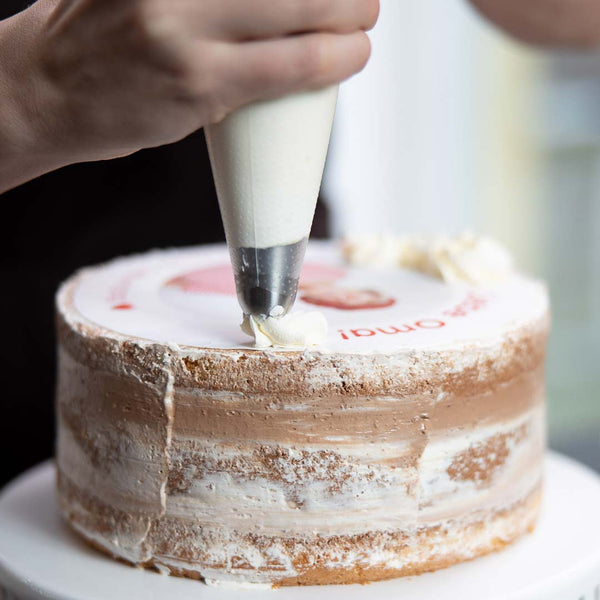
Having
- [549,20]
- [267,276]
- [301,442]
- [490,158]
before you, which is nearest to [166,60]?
[267,276]

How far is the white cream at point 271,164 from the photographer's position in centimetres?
71

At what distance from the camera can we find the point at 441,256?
3.71 feet

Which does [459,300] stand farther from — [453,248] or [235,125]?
[235,125]

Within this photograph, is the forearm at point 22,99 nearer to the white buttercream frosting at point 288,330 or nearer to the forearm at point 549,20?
the white buttercream frosting at point 288,330

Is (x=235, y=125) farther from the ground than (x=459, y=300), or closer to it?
farther from the ground

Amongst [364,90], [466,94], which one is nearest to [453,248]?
[364,90]

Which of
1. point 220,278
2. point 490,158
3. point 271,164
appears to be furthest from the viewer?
point 490,158

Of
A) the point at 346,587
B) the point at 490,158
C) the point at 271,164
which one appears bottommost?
the point at 490,158

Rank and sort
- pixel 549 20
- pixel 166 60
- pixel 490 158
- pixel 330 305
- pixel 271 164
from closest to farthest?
pixel 166 60 → pixel 271 164 → pixel 330 305 → pixel 549 20 → pixel 490 158

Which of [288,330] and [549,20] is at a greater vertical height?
[549,20]

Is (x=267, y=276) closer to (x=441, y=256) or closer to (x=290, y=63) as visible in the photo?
(x=290, y=63)

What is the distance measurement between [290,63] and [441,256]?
21.1 inches

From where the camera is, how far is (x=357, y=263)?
121cm

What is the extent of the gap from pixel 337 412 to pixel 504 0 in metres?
0.98
